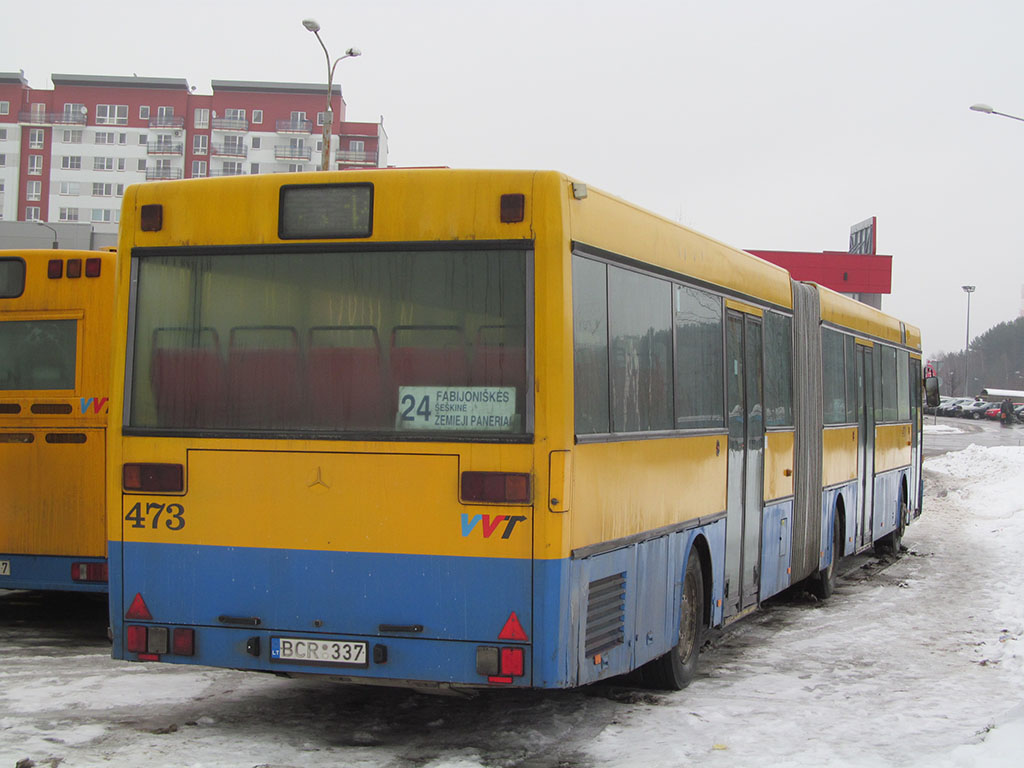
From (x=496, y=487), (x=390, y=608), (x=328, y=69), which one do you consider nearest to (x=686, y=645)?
(x=390, y=608)

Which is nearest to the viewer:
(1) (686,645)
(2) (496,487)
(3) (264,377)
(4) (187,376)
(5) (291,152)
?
(2) (496,487)

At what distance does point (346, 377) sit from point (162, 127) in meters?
106

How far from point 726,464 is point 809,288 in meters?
4.10

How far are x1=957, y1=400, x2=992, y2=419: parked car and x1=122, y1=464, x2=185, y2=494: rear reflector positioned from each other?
110279mm

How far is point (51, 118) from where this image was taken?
10725 cm

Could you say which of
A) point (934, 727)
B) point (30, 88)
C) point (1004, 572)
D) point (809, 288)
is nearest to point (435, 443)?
point (934, 727)

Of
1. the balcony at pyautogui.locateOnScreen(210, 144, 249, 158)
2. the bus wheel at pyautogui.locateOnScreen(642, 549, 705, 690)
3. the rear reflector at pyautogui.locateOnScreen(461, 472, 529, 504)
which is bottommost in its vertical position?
the bus wheel at pyautogui.locateOnScreen(642, 549, 705, 690)

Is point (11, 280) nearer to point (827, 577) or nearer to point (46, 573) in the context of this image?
point (46, 573)

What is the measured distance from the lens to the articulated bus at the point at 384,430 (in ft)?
21.0

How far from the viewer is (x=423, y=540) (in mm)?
6512

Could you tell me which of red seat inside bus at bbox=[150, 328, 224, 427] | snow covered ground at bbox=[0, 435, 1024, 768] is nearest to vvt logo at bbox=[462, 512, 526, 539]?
snow covered ground at bbox=[0, 435, 1024, 768]

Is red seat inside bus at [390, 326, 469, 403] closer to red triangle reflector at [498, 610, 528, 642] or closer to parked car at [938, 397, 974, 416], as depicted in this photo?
red triangle reflector at [498, 610, 528, 642]

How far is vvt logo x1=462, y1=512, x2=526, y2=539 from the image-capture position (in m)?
6.35

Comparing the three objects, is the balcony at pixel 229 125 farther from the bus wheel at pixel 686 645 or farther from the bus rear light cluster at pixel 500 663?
the bus rear light cluster at pixel 500 663
